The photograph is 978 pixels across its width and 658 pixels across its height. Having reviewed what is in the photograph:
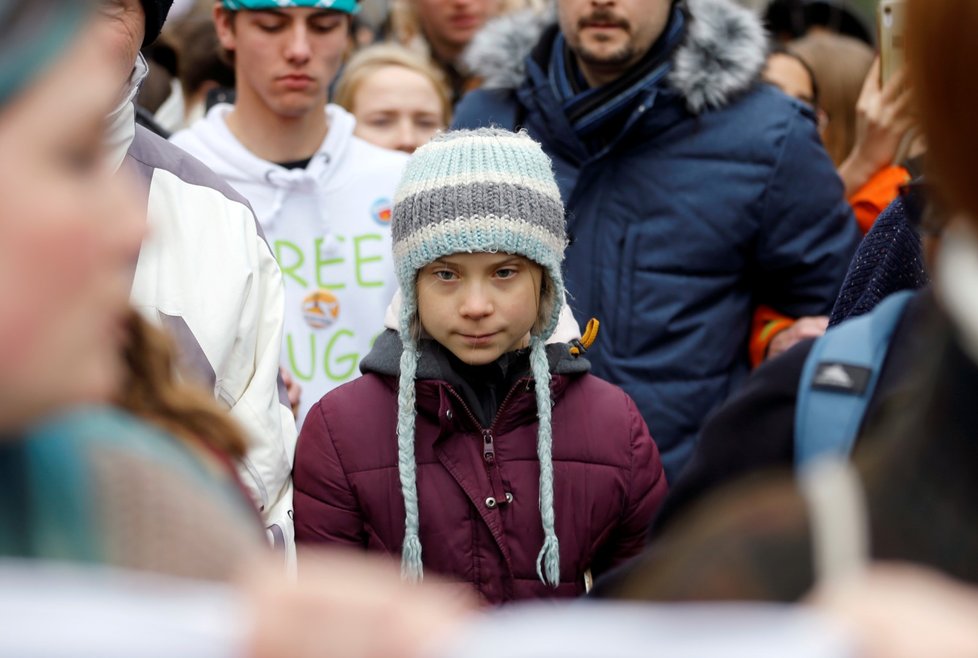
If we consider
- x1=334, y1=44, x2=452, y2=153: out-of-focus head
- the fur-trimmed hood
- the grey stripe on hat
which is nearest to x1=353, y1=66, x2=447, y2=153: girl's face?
x1=334, y1=44, x2=452, y2=153: out-of-focus head

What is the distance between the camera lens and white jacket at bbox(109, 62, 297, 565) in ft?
8.99

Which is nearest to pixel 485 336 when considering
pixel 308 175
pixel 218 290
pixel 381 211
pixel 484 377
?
pixel 484 377

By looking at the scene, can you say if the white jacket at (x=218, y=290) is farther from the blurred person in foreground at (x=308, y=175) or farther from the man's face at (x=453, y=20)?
the man's face at (x=453, y=20)

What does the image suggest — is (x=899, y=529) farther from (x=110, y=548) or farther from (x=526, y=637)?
(x=110, y=548)

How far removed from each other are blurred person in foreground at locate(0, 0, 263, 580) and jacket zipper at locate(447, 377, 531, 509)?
2030 millimetres

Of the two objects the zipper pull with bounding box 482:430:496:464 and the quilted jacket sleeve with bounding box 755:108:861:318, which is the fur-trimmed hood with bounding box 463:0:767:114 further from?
the zipper pull with bounding box 482:430:496:464

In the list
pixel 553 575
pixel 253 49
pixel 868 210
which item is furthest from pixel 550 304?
→ pixel 868 210

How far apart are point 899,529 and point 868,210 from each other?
4086 millimetres

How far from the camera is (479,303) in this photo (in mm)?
3158

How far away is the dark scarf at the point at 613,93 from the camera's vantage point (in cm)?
412

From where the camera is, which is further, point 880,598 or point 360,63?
point 360,63

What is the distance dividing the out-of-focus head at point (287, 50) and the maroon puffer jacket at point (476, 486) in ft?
4.21

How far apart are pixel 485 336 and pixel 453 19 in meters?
3.14

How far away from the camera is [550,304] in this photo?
11.0 ft
